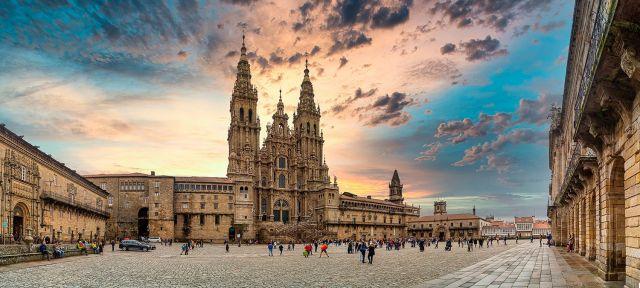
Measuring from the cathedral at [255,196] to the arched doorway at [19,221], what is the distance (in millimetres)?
40836

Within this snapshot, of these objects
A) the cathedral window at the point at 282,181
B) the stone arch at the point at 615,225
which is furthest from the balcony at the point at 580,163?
the cathedral window at the point at 282,181

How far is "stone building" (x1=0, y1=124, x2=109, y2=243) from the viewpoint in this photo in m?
37.1

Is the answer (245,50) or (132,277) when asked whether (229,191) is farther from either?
(132,277)

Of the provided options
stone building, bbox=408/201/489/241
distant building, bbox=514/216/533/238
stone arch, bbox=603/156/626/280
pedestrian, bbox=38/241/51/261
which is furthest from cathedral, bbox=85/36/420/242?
stone arch, bbox=603/156/626/280

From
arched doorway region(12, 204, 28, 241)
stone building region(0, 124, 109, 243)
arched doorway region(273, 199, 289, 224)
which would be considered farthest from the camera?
arched doorway region(273, 199, 289, 224)

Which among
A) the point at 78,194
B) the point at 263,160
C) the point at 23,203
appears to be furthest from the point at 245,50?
the point at 23,203

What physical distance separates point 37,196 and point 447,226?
363 ft

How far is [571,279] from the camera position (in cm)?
1803

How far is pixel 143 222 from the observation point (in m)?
84.9

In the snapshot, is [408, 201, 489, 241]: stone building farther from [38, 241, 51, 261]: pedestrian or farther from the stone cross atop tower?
[38, 241, 51, 261]: pedestrian

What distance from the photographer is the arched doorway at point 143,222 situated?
276 feet

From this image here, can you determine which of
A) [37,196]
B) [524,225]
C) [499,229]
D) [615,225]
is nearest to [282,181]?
[37,196]

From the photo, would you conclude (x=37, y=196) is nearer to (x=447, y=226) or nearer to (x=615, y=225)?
(x=615, y=225)

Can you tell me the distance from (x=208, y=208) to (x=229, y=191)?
5021 millimetres
